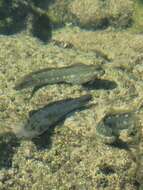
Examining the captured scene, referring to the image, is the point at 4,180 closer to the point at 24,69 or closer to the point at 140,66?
the point at 24,69

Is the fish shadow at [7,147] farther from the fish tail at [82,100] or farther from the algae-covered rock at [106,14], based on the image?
the algae-covered rock at [106,14]

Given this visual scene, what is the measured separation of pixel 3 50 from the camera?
20.9 ft

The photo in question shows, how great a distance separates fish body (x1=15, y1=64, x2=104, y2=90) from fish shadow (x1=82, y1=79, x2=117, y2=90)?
13cm

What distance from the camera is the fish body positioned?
224 inches

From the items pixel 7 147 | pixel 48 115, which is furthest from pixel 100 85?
pixel 7 147

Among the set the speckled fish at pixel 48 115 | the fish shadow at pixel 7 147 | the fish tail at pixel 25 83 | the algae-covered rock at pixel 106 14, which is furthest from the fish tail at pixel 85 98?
the algae-covered rock at pixel 106 14

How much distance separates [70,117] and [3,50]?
58.2 inches

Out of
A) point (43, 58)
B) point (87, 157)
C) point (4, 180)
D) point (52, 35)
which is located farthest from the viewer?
point (52, 35)

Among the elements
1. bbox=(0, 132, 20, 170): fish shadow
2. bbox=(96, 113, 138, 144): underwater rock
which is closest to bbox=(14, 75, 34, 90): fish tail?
bbox=(0, 132, 20, 170): fish shadow

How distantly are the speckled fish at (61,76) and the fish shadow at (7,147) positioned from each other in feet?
2.54

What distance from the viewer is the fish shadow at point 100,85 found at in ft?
19.4

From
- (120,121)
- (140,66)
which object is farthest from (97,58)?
(120,121)

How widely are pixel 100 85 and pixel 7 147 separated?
147cm

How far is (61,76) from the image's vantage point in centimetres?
576
